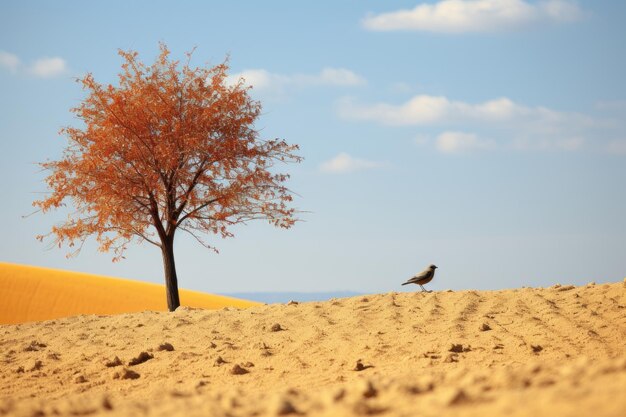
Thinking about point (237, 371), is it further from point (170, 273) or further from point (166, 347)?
point (170, 273)

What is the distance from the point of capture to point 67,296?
3350 cm

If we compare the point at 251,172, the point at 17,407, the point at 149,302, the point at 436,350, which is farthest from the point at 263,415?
the point at 149,302

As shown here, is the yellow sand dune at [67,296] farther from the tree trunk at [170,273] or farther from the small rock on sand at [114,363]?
the small rock on sand at [114,363]

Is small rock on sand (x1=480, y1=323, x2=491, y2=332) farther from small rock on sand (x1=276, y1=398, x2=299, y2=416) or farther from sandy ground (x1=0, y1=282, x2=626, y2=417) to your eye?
small rock on sand (x1=276, y1=398, x2=299, y2=416)

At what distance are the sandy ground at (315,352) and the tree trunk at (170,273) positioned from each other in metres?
3.82

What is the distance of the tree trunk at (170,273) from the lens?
21250 mm

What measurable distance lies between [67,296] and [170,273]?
14.1 m

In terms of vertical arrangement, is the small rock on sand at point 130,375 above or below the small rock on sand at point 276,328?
below

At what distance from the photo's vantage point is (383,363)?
11.3 m

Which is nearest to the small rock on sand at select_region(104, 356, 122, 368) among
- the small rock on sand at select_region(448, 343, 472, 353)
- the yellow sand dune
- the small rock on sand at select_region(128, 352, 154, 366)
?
the small rock on sand at select_region(128, 352, 154, 366)

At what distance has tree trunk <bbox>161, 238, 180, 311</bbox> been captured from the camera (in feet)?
69.7

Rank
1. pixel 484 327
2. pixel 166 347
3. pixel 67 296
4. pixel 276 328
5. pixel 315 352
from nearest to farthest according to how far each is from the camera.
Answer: pixel 315 352, pixel 484 327, pixel 166 347, pixel 276 328, pixel 67 296

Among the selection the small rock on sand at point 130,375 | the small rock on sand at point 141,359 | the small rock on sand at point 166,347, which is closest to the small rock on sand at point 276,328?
the small rock on sand at point 166,347

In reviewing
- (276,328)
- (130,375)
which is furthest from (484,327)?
(130,375)
